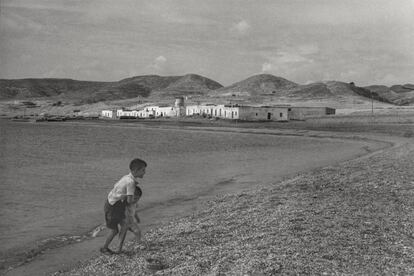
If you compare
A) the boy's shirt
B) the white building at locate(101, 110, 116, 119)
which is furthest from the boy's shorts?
the white building at locate(101, 110, 116, 119)

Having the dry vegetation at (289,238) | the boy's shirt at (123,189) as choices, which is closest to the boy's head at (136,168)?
the boy's shirt at (123,189)

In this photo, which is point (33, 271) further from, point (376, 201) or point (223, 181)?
point (223, 181)

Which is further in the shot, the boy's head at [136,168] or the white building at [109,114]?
the white building at [109,114]

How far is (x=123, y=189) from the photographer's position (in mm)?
8695

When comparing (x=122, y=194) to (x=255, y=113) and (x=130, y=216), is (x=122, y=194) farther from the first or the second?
(x=255, y=113)

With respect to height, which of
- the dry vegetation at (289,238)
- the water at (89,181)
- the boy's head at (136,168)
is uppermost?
the boy's head at (136,168)

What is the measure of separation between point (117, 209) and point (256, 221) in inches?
140

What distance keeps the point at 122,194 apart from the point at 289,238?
3.25m

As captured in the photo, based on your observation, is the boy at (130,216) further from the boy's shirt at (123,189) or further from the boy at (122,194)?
the boy's shirt at (123,189)

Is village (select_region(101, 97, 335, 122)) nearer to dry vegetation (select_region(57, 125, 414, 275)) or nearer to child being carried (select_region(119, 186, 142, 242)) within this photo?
dry vegetation (select_region(57, 125, 414, 275))

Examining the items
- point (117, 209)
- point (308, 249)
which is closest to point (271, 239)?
point (308, 249)

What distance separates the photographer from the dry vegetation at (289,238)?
7.34 metres

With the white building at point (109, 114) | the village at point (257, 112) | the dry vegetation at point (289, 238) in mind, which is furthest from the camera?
the white building at point (109, 114)

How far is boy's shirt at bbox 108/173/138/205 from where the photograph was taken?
8.61 meters
